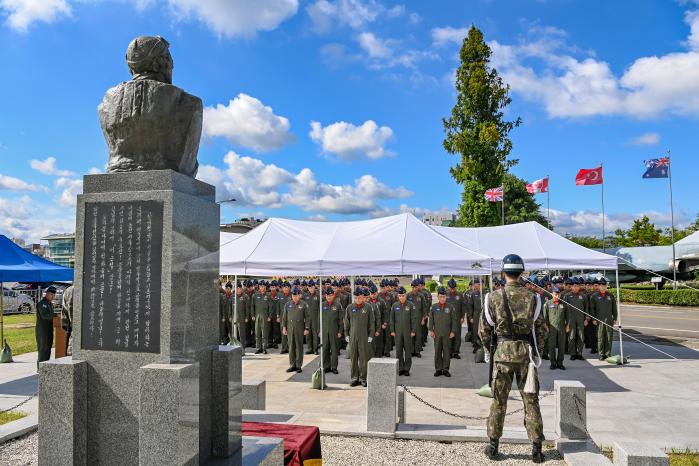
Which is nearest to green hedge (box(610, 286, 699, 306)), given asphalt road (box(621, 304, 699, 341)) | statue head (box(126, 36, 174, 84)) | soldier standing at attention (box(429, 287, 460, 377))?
asphalt road (box(621, 304, 699, 341))

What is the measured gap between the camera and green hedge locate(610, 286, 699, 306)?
2692 centimetres

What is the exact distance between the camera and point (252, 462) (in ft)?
12.5

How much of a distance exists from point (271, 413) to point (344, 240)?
15.1 feet

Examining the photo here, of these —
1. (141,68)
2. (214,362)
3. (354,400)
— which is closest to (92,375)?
(214,362)

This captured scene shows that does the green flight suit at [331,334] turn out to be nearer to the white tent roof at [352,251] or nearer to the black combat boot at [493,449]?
the white tent roof at [352,251]

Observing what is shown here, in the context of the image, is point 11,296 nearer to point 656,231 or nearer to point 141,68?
point 141,68

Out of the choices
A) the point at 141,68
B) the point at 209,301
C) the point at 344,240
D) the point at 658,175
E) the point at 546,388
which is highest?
the point at 658,175

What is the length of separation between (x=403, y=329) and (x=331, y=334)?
1.61 meters

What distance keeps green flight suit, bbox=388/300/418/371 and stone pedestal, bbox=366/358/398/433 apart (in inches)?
171

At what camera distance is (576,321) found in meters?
11.8

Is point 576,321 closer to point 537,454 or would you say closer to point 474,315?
point 474,315

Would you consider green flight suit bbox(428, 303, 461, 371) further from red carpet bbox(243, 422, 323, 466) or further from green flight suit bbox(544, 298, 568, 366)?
red carpet bbox(243, 422, 323, 466)

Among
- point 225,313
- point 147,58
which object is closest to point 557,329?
point 225,313

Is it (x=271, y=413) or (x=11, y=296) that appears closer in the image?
(x=271, y=413)
